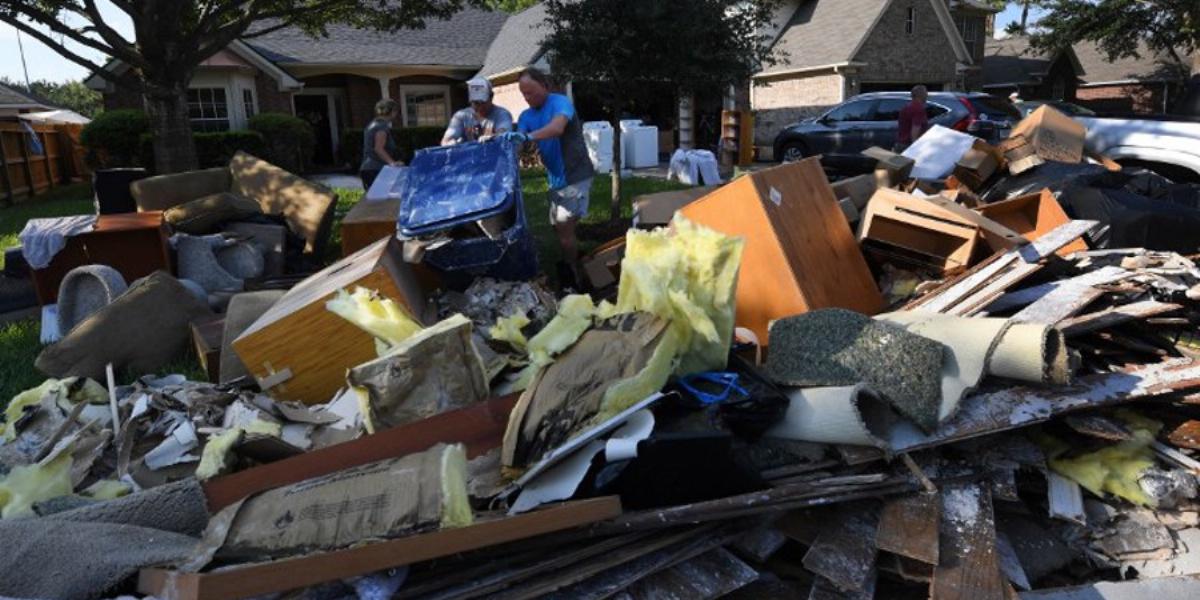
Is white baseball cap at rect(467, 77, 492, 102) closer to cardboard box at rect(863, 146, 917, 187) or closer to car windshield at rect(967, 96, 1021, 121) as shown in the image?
cardboard box at rect(863, 146, 917, 187)

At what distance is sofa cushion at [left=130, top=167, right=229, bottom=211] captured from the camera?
21.9 ft

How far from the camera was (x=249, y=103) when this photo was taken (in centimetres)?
1853

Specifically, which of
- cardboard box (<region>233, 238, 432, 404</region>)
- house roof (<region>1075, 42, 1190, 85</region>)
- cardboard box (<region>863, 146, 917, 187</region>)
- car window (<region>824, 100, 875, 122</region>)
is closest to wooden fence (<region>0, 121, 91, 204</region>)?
cardboard box (<region>233, 238, 432, 404</region>)

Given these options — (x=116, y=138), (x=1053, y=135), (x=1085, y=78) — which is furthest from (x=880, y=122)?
(x=1085, y=78)

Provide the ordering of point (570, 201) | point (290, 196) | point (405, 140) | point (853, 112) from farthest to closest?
point (405, 140), point (853, 112), point (290, 196), point (570, 201)

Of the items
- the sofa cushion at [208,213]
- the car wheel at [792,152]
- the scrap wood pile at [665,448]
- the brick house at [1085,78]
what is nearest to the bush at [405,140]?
the car wheel at [792,152]

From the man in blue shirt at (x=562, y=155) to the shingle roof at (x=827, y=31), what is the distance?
1602 cm

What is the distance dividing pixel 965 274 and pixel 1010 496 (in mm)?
1729

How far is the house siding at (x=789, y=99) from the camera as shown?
21.3m

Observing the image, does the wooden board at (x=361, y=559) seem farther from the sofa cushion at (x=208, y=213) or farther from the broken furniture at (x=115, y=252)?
the sofa cushion at (x=208, y=213)

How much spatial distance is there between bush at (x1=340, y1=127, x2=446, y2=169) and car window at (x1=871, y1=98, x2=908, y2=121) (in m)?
9.94

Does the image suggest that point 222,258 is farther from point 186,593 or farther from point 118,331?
point 186,593

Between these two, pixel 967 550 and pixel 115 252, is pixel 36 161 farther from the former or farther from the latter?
pixel 967 550

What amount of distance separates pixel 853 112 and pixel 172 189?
11939mm
